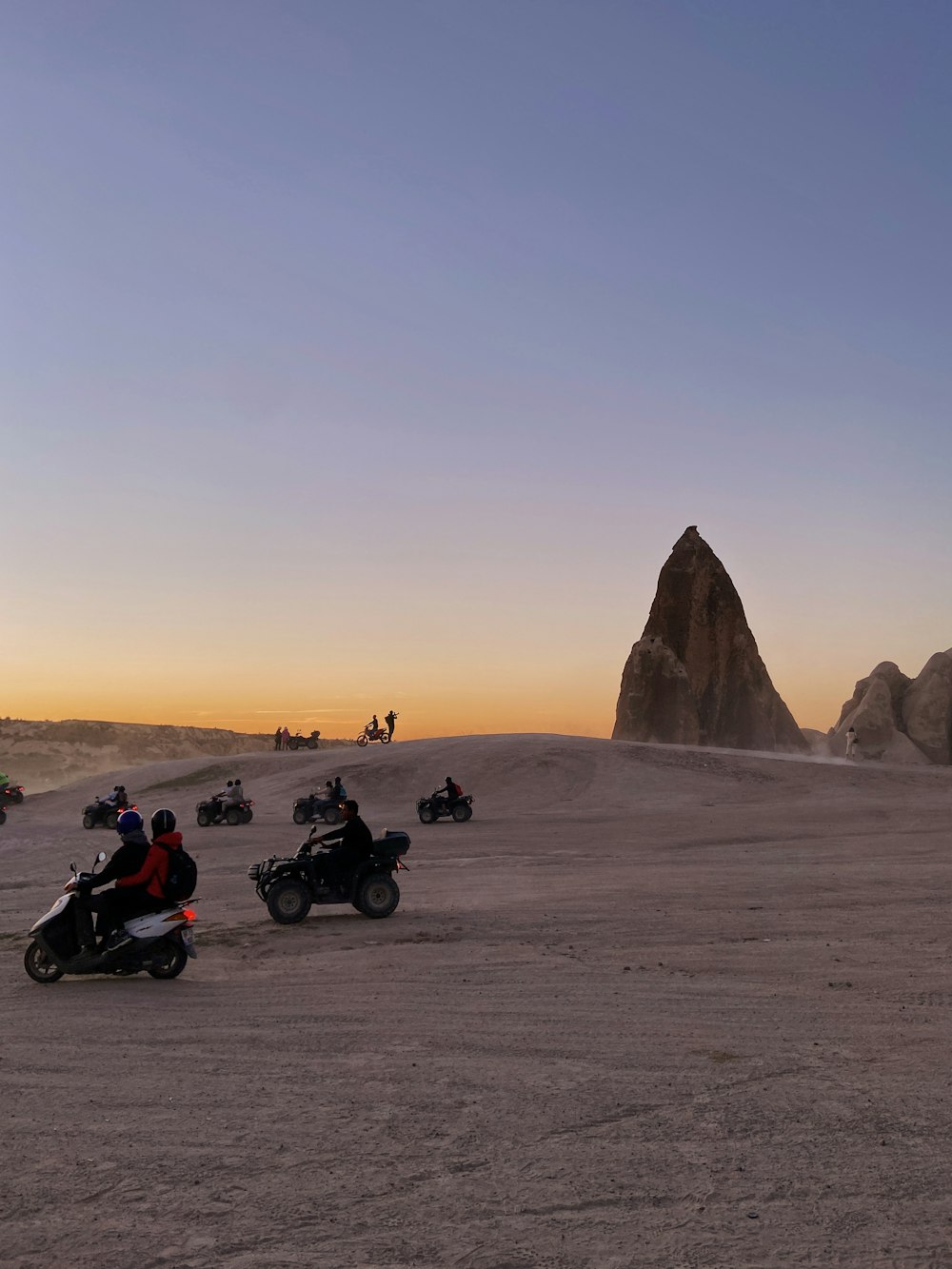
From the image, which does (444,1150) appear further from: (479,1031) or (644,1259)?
(479,1031)

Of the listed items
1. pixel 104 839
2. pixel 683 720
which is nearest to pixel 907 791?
pixel 683 720

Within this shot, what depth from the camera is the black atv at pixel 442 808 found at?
27.9 m

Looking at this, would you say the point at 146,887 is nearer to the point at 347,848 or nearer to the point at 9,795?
the point at 347,848

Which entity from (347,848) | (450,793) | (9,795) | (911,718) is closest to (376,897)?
(347,848)

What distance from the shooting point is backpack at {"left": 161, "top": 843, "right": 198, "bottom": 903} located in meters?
9.63

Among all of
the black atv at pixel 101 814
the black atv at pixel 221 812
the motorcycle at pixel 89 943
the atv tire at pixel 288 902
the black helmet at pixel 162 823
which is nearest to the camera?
the motorcycle at pixel 89 943

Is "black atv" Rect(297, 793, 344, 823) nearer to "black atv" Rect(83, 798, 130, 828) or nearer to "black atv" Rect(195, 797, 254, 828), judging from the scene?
"black atv" Rect(195, 797, 254, 828)

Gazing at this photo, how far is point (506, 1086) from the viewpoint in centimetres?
632

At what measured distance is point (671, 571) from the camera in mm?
57719

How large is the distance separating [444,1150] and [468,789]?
31.1 meters

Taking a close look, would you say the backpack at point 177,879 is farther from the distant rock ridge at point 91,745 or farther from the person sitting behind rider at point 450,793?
the distant rock ridge at point 91,745

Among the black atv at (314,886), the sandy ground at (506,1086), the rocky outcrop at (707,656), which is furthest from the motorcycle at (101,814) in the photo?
the rocky outcrop at (707,656)

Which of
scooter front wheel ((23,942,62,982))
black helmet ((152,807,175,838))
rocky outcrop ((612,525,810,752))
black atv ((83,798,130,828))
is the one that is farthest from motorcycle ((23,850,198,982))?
rocky outcrop ((612,525,810,752))

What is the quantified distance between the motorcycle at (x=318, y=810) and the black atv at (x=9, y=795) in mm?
11195
